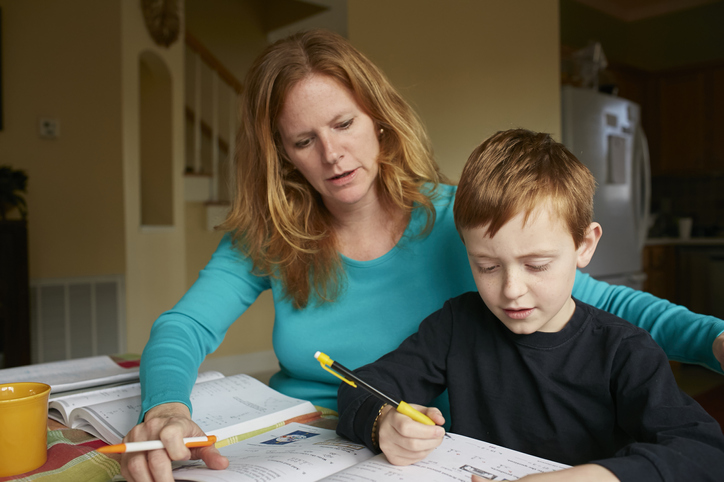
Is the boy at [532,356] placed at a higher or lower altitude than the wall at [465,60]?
lower

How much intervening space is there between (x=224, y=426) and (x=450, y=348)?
0.36 meters

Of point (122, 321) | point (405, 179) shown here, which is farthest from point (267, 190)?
point (122, 321)

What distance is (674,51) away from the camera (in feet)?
Result: 18.6

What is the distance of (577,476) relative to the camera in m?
0.54

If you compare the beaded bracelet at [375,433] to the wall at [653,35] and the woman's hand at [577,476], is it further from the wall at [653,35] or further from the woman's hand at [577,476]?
the wall at [653,35]

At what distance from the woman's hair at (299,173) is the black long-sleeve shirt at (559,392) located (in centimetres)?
31

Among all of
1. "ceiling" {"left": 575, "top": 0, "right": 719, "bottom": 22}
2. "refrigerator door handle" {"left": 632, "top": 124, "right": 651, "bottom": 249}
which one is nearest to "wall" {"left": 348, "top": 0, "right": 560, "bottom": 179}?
"refrigerator door handle" {"left": 632, "top": 124, "right": 651, "bottom": 249}

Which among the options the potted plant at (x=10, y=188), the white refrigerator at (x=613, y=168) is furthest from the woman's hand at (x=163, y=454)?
the white refrigerator at (x=613, y=168)

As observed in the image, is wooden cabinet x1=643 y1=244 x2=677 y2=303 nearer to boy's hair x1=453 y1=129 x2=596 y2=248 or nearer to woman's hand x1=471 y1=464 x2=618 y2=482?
boy's hair x1=453 y1=129 x2=596 y2=248

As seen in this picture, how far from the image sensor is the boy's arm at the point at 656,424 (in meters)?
0.55

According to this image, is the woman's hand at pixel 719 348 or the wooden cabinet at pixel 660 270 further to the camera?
the wooden cabinet at pixel 660 270

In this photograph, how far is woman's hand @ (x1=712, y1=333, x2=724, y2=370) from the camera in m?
0.73

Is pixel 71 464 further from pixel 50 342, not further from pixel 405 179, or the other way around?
pixel 50 342

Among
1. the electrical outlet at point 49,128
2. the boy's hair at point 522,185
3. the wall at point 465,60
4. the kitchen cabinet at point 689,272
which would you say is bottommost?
the kitchen cabinet at point 689,272
